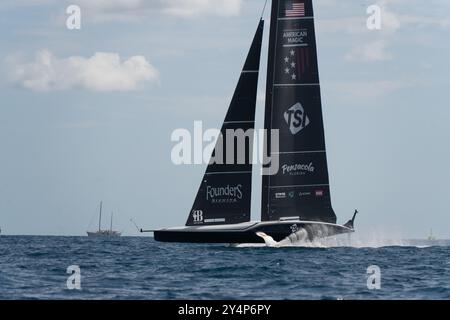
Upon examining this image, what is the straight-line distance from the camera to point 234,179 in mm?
56875

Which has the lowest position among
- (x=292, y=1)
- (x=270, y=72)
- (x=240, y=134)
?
(x=240, y=134)

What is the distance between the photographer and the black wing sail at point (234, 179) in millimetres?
56625

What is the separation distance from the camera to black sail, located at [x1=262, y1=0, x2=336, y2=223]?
186 ft

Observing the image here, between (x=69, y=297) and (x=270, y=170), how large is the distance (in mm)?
29314

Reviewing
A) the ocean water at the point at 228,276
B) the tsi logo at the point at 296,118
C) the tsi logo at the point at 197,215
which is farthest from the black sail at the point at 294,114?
the ocean water at the point at 228,276

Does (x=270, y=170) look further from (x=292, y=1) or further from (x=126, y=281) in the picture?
(x=126, y=281)

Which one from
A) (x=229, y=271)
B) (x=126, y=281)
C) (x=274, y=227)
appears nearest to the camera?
(x=126, y=281)

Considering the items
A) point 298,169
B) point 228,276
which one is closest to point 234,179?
point 298,169

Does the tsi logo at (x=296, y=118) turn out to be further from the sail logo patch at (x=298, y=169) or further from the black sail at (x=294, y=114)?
the sail logo patch at (x=298, y=169)

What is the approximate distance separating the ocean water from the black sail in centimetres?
491

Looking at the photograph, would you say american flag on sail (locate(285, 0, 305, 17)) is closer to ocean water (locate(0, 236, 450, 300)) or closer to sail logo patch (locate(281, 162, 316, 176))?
sail logo patch (locate(281, 162, 316, 176))
